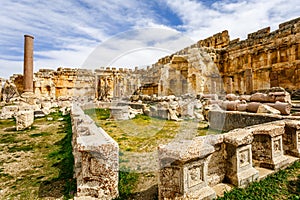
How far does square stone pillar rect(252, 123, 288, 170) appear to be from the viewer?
3.09 meters

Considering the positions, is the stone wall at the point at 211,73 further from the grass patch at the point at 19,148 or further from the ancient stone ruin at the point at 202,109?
the grass patch at the point at 19,148

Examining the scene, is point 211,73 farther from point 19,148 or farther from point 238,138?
point 19,148

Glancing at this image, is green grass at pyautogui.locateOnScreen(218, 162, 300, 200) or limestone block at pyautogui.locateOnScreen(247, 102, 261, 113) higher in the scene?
limestone block at pyautogui.locateOnScreen(247, 102, 261, 113)

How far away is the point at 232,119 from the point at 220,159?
4.48m

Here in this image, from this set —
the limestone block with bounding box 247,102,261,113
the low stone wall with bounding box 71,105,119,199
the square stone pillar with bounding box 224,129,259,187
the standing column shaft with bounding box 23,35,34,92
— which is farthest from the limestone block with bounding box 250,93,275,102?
the standing column shaft with bounding box 23,35,34,92

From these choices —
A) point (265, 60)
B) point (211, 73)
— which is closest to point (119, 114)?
point (211, 73)

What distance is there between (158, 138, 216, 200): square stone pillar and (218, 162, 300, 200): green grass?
36cm

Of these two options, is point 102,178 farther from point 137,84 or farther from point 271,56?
point 137,84

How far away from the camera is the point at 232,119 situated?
265 inches

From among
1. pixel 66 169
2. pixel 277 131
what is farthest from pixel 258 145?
pixel 66 169

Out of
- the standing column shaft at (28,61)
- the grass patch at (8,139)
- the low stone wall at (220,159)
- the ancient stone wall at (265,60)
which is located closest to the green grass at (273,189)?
the low stone wall at (220,159)

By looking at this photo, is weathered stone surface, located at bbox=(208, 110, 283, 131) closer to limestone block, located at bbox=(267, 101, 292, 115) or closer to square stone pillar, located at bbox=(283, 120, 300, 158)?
limestone block, located at bbox=(267, 101, 292, 115)

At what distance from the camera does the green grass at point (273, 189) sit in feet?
7.82

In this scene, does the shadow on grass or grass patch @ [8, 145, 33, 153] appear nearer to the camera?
the shadow on grass
